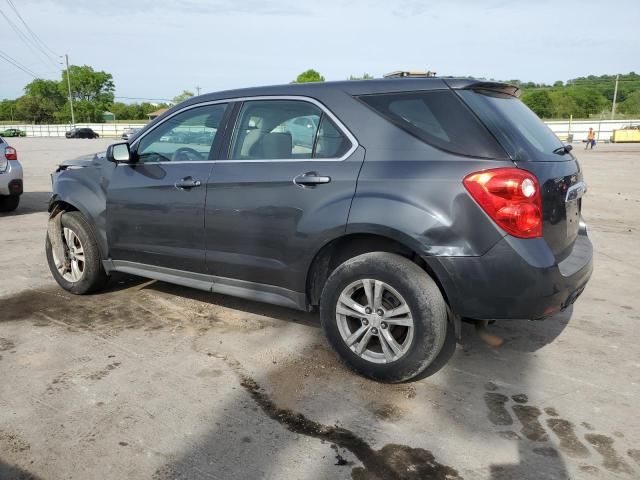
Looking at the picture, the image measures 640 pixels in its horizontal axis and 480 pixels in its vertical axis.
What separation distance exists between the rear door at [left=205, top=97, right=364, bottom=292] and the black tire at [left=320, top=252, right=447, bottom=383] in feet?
0.84

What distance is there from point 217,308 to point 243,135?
153cm

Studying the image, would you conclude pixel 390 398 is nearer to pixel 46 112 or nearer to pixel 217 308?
pixel 217 308

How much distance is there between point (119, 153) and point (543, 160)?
309 cm

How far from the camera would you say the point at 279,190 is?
3428 mm

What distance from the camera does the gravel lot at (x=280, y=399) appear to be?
2477 millimetres

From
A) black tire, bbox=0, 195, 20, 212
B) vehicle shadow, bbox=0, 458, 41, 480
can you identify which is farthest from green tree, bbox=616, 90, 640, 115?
vehicle shadow, bbox=0, 458, 41, 480

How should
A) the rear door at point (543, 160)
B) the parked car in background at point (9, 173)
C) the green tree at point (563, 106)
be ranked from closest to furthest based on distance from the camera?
1. the rear door at point (543, 160)
2. the parked car in background at point (9, 173)
3. the green tree at point (563, 106)

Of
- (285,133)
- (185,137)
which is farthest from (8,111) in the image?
(285,133)

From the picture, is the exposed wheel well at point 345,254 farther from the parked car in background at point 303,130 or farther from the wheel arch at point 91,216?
the wheel arch at point 91,216

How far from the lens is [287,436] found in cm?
268

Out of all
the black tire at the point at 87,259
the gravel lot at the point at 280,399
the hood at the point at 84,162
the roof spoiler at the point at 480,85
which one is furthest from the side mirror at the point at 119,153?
the roof spoiler at the point at 480,85

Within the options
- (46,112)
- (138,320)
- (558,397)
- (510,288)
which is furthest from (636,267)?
(46,112)

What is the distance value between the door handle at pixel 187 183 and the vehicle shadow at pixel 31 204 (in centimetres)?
660

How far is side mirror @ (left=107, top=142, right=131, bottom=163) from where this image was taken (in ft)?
13.8
